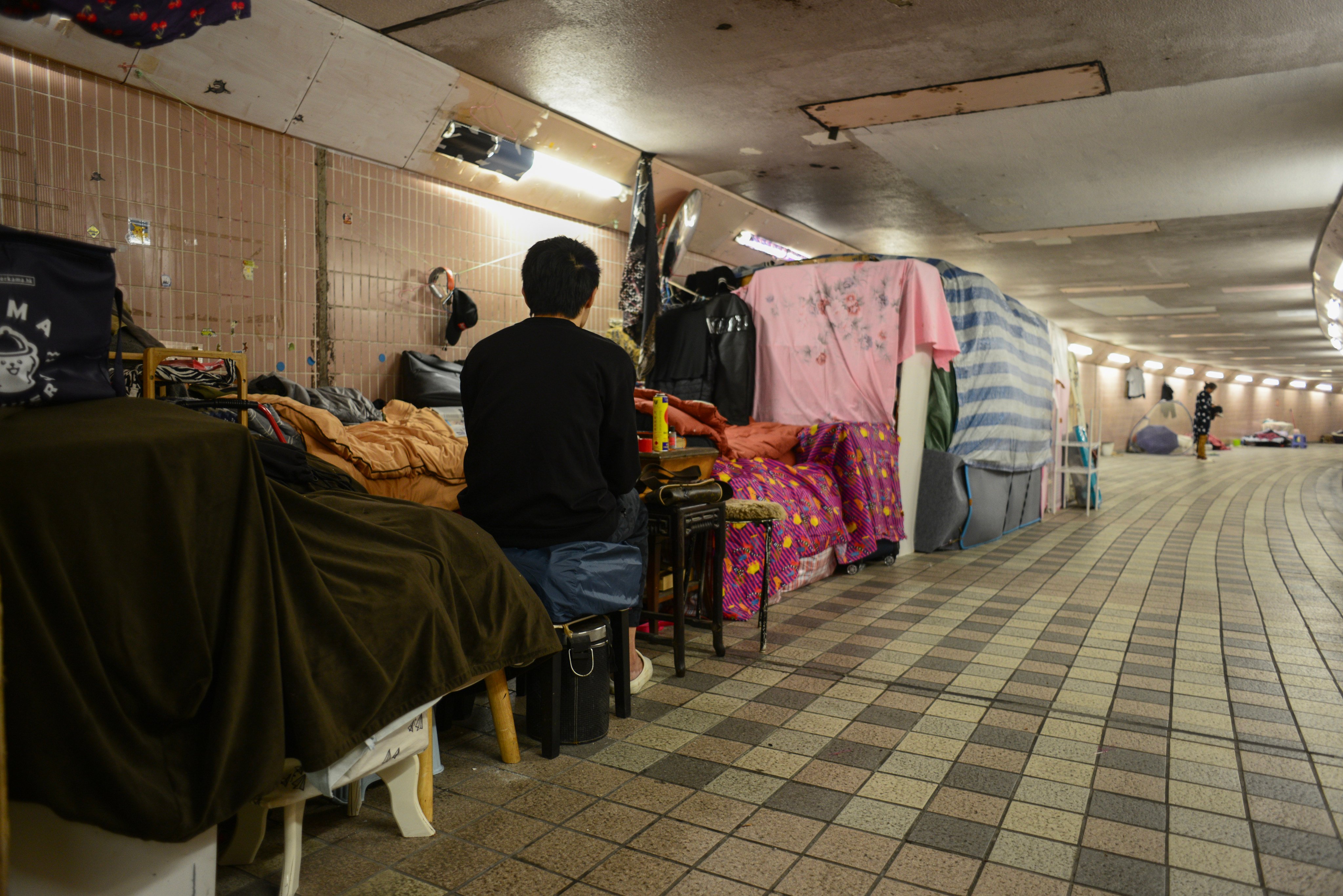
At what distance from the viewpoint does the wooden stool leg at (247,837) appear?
1949mm

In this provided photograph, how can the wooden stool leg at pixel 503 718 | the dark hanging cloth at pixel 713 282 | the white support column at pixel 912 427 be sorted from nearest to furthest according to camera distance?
the wooden stool leg at pixel 503 718, the white support column at pixel 912 427, the dark hanging cloth at pixel 713 282

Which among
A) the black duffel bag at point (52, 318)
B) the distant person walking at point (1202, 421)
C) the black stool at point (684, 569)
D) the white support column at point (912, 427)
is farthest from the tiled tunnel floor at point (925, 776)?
the distant person walking at point (1202, 421)

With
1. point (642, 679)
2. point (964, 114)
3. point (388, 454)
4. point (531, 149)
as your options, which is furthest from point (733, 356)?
point (388, 454)

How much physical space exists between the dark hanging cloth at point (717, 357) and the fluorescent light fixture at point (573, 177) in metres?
1.02

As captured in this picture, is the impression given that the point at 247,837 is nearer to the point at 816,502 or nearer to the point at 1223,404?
the point at 816,502

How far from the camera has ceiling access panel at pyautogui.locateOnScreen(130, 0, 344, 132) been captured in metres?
3.63

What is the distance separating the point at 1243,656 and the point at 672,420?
286 cm

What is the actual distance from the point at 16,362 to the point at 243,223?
9.47 feet

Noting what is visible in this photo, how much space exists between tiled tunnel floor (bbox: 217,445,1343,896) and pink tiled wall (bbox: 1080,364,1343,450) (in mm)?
15866

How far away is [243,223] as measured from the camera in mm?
4133

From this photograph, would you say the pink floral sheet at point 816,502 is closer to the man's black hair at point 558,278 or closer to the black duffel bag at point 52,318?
the man's black hair at point 558,278

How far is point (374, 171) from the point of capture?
4.80 meters

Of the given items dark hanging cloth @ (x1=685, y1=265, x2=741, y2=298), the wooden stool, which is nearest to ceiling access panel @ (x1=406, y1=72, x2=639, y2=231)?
dark hanging cloth @ (x1=685, y1=265, x2=741, y2=298)

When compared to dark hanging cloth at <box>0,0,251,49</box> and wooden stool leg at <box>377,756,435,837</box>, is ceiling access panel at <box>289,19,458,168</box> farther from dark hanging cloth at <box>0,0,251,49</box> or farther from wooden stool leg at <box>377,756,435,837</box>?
wooden stool leg at <box>377,756,435,837</box>
